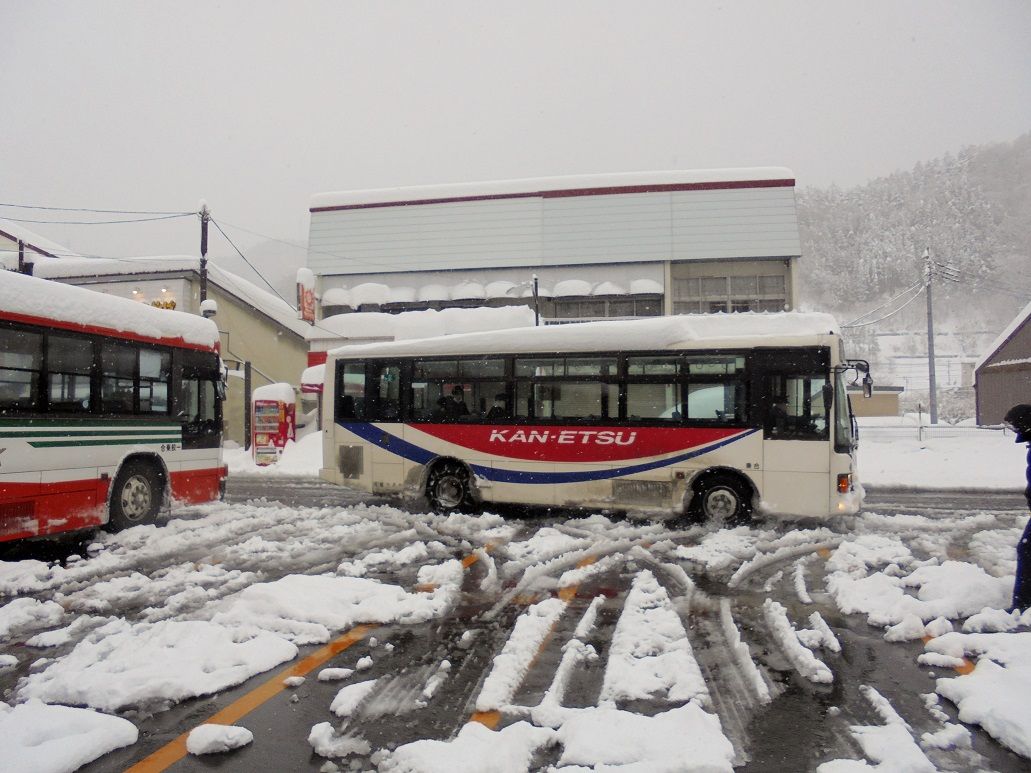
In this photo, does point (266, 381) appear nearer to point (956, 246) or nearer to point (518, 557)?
point (518, 557)

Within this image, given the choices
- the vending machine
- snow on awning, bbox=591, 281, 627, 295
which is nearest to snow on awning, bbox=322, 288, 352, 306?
the vending machine

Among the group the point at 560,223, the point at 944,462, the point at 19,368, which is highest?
the point at 560,223

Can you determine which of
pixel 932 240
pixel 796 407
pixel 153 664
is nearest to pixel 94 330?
pixel 153 664

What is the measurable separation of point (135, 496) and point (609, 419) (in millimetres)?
7171

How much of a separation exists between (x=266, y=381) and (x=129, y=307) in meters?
20.8

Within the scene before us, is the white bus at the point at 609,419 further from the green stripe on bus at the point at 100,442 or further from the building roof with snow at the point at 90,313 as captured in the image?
the green stripe on bus at the point at 100,442

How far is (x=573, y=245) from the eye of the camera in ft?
86.9

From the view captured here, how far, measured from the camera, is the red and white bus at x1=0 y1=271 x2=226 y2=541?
24.4 feet

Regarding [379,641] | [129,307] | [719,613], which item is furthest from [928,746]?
[129,307]

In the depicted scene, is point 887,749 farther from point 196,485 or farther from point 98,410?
point 196,485

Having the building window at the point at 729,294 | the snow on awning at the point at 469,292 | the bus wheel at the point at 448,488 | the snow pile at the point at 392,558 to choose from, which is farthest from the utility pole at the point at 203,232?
the building window at the point at 729,294

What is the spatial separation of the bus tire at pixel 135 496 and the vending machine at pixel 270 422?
10.9 metres

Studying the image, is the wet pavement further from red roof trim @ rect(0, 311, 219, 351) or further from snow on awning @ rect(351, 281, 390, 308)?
snow on awning @ rect(351, 281, 390, 308)

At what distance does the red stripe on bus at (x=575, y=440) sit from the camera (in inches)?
380
